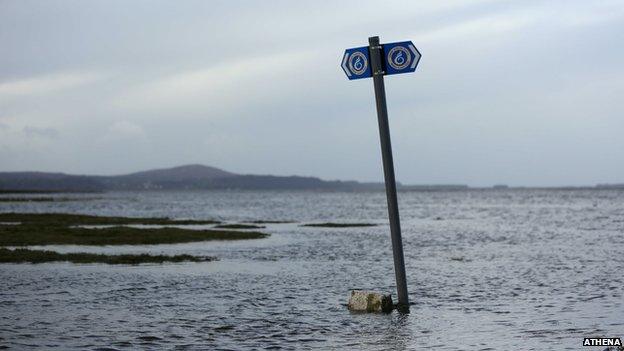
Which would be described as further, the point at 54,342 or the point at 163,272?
the point at 163,272

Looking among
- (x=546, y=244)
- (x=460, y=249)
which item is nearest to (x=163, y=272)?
(x=460, y=249)

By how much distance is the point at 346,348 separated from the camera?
12.8m

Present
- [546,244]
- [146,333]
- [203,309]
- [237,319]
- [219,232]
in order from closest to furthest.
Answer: [146,333]
[237,319]
[203,309]
[546,244]
[219,232]

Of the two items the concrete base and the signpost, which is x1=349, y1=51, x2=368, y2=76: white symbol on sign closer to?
the signpost

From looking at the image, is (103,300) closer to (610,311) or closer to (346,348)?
(346,348)

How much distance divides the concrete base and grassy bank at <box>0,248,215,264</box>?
15403 mm

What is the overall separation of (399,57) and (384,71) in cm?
49

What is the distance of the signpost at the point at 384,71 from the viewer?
15672 millimetres

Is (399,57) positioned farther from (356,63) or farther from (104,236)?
(104,236)

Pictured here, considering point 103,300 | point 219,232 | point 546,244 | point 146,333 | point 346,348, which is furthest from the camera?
point 219,232

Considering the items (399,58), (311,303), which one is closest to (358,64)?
(399,58)

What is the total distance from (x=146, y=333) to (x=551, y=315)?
9.01m

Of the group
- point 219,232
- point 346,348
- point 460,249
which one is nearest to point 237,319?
point 346,348

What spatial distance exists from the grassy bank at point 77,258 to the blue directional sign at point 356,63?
1745 centimetres
